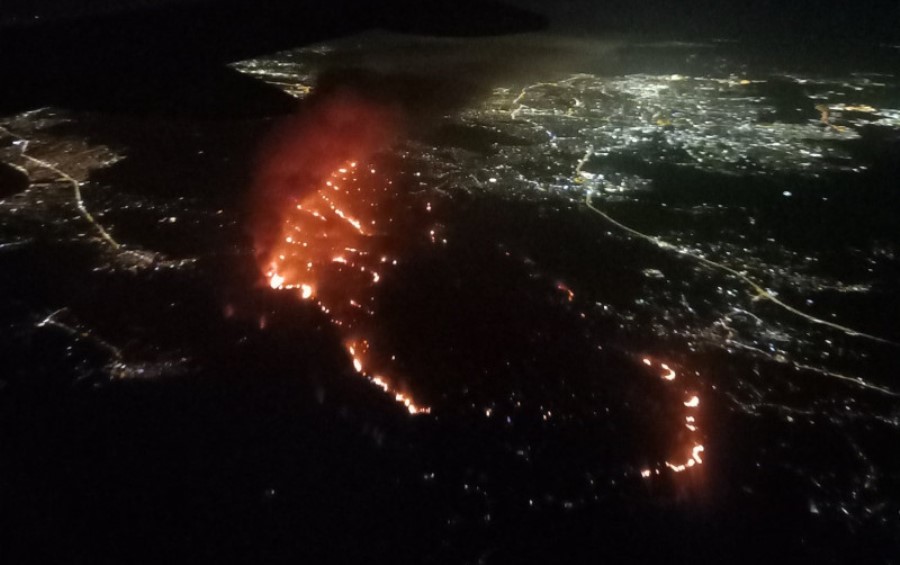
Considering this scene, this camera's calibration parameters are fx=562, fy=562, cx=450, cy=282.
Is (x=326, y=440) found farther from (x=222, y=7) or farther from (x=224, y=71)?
(x=222, y=7)

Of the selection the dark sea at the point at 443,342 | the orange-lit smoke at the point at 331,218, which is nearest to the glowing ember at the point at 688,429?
the dark sea at the point at 443,342

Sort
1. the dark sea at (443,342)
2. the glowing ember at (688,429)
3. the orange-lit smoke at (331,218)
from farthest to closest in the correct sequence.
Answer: the orange-lit smoke at (331,218) → the glowing ember at (688,429) → the dark sea at (443,342)

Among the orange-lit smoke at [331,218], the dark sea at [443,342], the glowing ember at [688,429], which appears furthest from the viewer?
the orange-lit smoke at [331,218]

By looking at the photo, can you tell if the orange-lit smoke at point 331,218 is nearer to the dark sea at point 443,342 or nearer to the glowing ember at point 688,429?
the dark sea at point 443,342

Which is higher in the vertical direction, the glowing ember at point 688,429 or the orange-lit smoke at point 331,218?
the orange-lit smoke at point 331,218

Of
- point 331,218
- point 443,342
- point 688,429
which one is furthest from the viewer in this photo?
point 331,218

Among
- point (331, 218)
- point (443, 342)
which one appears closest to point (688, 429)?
point (443, 342)

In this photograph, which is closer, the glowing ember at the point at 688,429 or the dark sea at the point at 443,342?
the dark sea at the point at 443,342

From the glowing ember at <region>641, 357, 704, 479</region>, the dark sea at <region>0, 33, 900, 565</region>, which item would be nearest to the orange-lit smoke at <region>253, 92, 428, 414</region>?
the dark sea at <region>0, 33, 900, 565</region>

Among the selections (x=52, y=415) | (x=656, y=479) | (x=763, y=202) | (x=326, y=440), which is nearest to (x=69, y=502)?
(x=52, y=415)

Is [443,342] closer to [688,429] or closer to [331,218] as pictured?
[688,429]

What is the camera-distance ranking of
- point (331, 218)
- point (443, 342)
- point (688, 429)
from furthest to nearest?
point (331, 218) < point (443, 342) < point (688, 429)

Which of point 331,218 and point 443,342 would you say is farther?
point 331,218

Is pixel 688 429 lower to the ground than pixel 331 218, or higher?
lower
